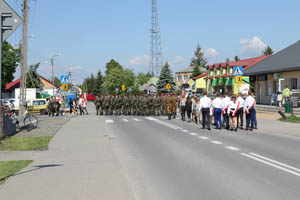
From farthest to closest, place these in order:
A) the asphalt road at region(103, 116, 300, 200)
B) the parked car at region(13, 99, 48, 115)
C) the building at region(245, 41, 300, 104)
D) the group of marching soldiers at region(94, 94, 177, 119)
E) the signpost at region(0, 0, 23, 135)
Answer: the parked car at region(13, 99, 48, 115) → the building at region(245, 41, 300, 104) → the group of marching soldiers at region(94, 94, 177, 119) → the signpost at region(0, 0, 23, 135) → the asphalt road at region(103, 116, 300, 200)

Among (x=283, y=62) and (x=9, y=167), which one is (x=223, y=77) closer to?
(x=283, y=62)

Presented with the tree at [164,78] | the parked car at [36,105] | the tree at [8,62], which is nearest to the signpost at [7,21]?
the parked car at [36,105]

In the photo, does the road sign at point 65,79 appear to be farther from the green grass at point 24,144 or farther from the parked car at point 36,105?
the parked car at point 36,105

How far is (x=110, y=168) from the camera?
790cm

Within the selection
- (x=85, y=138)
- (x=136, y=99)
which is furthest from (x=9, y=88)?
(x=85, y=138)

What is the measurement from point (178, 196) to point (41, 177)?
278cm

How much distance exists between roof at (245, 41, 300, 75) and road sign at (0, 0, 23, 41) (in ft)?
76.4

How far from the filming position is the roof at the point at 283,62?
30367 mm

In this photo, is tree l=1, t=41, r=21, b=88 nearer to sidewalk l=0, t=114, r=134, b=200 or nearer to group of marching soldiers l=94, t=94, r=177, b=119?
→ group of marching soldiers l=94, t=94, r=177, b=119

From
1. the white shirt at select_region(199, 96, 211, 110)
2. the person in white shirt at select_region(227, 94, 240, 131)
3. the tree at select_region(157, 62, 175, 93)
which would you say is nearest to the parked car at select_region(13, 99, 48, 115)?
the white shirt at select_region(199, 96, 211, 110)

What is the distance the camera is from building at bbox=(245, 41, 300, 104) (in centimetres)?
3031

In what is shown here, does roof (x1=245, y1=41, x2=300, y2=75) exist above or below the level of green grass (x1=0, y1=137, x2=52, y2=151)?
above

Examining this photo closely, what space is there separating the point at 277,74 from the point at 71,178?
1111 inches

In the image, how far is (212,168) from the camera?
801cm
